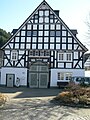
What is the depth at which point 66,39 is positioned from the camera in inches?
1500

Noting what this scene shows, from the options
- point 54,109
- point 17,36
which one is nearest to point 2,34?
point 17,36

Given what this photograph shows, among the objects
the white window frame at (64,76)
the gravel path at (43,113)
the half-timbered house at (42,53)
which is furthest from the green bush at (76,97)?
the half-timbered house at (42,53)

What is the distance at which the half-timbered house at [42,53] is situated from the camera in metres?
38.1

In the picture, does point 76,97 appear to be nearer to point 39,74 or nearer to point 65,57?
point 65,57

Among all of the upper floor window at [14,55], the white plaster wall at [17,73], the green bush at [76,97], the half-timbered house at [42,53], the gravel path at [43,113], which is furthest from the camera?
the upper floor window at [14,55]

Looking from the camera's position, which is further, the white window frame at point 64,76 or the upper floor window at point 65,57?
the upper floor window at point 65,57

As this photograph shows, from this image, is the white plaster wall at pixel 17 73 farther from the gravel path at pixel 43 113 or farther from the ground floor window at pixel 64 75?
the gravel path at pixel 43 113

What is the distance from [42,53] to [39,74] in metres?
3.09

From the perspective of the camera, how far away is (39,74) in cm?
3875

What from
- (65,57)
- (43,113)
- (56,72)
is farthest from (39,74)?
(43,113)

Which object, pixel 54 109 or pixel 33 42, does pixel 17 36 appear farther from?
pixel 54 109

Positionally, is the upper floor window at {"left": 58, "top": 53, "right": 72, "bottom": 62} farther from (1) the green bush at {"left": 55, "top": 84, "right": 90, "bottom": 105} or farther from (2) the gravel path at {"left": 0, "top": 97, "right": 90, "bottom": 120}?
(2) the gravel path at {"left": 0, "top": 97, "right": 90, "bottom": 120}

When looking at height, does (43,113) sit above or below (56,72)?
below

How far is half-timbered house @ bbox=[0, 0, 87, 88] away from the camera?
125 ft
